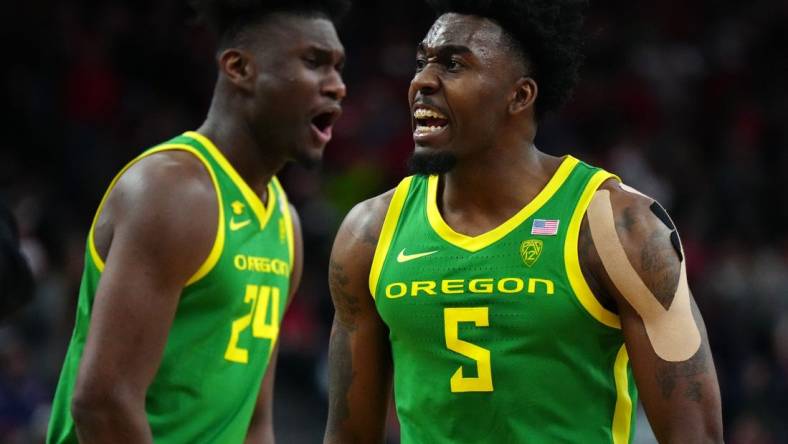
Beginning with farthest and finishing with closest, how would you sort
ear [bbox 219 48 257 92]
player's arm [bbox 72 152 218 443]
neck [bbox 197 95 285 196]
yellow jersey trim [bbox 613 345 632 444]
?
ear [bbox 219 48 257 92]
neck [bbox 197 95 285 196]
player's arm [bbox 72 152 218 443]
yellow jersey trim [bbox 613 345 632 444]

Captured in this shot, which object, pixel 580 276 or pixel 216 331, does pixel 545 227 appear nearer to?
pixel 580 276

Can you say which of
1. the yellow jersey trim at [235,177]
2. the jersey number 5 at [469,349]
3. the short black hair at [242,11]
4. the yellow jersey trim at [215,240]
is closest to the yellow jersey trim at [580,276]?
the jersey number 5 at [469,349]

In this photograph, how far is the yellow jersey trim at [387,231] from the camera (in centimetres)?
Answer: 421

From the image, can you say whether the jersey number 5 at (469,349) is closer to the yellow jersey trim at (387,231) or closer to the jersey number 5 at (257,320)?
the yellow jersey trim at (387,231)

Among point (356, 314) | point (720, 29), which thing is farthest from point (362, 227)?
point (720, 29)

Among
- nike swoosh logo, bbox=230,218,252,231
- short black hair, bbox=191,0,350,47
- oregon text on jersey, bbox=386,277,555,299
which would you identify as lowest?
oregon text on jersey, bbox=386,277,555,299

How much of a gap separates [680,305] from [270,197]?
1894mm

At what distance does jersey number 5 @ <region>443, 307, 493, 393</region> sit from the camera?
3957 millimetres

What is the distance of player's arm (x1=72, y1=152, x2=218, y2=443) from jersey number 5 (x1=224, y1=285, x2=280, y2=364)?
0.34m

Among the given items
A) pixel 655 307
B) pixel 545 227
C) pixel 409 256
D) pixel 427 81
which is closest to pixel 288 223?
pixel 409 256

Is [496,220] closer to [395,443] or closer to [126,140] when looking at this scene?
[395,443]

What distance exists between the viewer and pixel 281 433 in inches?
414

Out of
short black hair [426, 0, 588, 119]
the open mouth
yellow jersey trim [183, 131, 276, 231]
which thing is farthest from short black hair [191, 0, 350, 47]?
the open mouth

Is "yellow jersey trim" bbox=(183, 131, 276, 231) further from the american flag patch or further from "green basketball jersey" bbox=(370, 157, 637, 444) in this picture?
the american flag patch
